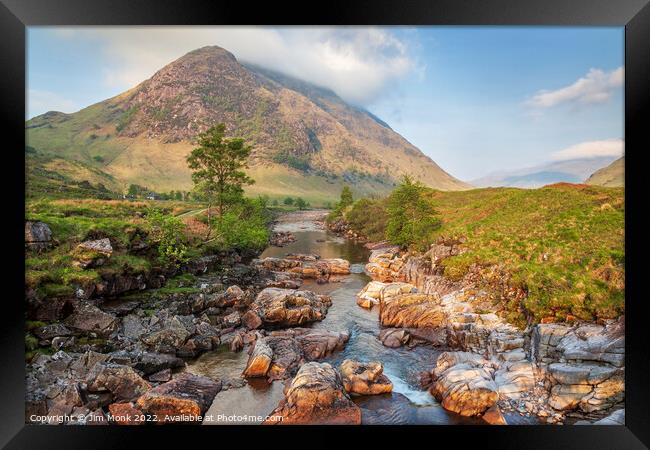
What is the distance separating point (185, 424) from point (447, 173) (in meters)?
5.69

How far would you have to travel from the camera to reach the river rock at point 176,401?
3967 mm

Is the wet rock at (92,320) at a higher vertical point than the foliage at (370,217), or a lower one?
lower

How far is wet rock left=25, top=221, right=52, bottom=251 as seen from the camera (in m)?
4.26

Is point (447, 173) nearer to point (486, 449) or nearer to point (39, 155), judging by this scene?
point (486, 449)

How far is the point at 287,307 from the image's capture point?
20.3 ft

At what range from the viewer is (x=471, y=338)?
4773 mm

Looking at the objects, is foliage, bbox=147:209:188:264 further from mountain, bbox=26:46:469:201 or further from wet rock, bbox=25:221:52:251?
wet rock, bbox=25:221:52:251

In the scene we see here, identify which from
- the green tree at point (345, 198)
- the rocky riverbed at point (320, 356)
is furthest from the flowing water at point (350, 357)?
the green tree at point (345, 198)

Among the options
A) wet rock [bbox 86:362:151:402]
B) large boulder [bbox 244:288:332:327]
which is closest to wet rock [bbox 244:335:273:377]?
large boulder [bbox 244:288:332:327]

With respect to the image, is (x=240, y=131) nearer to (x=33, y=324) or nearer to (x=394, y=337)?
(x=33, y=324)

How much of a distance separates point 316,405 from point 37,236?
4.67 m

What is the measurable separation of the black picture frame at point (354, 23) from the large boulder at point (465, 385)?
1.12 ft

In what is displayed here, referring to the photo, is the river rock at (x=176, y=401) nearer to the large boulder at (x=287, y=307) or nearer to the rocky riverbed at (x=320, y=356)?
the rocky riverbed at (x=320, y=356)

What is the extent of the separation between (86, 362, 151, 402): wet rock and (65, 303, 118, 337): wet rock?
788 mm
